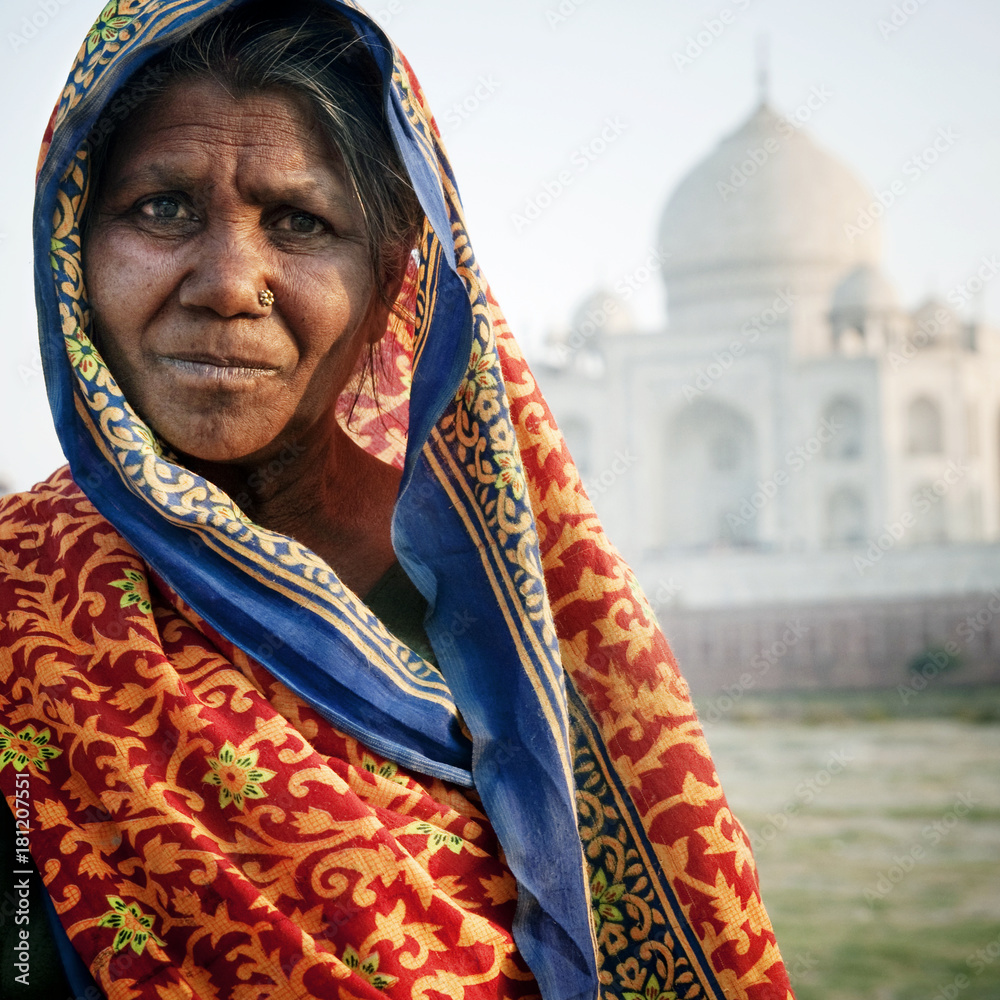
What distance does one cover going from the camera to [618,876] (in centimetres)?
88

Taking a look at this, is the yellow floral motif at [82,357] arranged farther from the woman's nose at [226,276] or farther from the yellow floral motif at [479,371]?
the yellow floral motif at [479,371]

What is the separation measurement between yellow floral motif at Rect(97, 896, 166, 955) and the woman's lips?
0.33m

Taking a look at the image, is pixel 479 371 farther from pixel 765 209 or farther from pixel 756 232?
pixel 765 209

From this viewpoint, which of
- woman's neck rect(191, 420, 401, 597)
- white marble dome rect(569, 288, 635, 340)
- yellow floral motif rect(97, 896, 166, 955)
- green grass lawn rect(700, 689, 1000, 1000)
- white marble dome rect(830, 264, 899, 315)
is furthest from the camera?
white marble dome rect(569, 288, 635, 340)

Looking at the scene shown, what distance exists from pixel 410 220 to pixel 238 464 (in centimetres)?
22

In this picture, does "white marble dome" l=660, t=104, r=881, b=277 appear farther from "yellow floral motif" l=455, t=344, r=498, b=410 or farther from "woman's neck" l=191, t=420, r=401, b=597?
"yellow floral motif" l=455, t=344, r=498, b=410

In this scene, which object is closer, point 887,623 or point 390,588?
point 390,588

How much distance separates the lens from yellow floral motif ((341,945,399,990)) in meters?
0.75

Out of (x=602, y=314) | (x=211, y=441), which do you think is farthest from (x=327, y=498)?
(x=602, y=314)

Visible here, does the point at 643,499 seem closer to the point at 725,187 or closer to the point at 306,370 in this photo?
the point at 725,187

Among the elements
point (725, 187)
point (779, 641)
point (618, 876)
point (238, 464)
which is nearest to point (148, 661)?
point (238, 464)

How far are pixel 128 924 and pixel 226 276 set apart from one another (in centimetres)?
40

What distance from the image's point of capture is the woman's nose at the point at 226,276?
0.82 m

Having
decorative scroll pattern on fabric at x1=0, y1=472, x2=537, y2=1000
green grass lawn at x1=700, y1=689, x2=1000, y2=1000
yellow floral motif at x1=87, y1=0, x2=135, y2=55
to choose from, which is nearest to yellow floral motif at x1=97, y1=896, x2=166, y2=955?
decorative scroll pattern on fabric at x1=0, y1=472, x2=537, y2=1000
